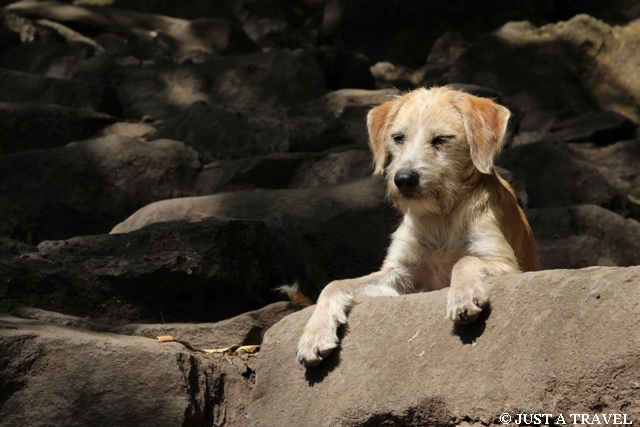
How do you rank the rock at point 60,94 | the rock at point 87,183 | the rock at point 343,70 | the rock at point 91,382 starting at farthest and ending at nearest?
the rock at point 343,70 < the rock at point 60,94 < the rock at point 87,183 < the rock at point 91,382

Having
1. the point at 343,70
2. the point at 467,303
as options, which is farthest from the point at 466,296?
the point at 343,70

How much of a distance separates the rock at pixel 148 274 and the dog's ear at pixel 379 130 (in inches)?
46.9

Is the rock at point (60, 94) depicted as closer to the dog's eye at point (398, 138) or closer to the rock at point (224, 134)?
the rock at point (224, 134)

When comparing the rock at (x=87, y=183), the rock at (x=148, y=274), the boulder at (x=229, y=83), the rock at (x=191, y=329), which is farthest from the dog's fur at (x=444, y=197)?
the boulder at (x=229, y=83)

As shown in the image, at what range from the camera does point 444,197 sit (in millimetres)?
5613

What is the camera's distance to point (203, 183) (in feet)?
31.4

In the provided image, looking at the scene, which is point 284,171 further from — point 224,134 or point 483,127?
point 483,127

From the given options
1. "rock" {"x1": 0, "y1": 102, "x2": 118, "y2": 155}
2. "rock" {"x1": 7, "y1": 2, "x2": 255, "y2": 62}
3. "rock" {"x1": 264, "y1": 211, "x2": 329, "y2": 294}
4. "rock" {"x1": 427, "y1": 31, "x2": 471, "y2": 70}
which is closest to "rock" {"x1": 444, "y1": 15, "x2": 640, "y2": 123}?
"rock" {"x1": 427, "y1": 31, "x2": 471, "y2": 70}

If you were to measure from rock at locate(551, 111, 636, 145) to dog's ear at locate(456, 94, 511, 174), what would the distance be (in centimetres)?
600

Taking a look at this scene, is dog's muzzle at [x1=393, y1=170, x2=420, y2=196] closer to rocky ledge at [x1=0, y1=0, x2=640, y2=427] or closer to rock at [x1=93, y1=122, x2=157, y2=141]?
rocky ledge at [x1=0, y1=0, x2=640, y2=427]

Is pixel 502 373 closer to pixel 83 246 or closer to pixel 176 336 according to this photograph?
pixel 176 336

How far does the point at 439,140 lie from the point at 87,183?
15.3ft

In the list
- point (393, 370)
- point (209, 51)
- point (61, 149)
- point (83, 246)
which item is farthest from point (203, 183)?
point (209, 51)

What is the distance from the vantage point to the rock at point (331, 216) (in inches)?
319
